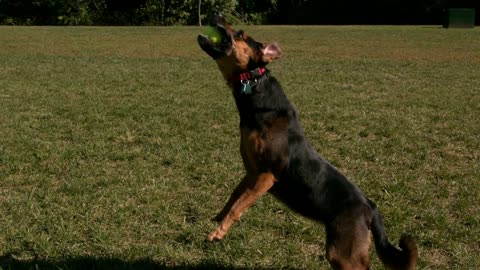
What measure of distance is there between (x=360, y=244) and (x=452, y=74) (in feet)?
44.4

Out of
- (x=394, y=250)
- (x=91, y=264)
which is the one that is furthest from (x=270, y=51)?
(x=91, y=264)

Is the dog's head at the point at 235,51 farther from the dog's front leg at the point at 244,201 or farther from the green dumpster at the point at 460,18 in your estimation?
the green dumpster at the point at 460,18

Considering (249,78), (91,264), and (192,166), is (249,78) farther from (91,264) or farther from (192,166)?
(192,166)

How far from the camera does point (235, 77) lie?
13.0 ft

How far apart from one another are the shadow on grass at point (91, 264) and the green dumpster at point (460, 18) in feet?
145

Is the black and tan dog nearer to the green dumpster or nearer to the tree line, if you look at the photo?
the tree line

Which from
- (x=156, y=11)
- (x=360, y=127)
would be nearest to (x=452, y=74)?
(x=360, y=127)

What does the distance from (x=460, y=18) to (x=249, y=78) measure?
44.5 meters

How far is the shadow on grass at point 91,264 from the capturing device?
3873 millimetres

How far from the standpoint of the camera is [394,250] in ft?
11.5

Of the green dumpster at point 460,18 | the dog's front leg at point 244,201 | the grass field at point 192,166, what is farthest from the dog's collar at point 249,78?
the green dumpster at point 460,18

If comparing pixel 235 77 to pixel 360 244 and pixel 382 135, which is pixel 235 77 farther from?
pixel 382 135

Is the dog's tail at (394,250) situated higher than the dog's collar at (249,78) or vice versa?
the dog's collar at (249,78)

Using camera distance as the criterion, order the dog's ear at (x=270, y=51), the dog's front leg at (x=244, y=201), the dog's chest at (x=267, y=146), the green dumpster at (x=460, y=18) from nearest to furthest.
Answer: the dog's front leg at (x=244, y=201), the dog's chest at (x=267, y=146), the dog's ear at (x=270, y=51), the green dumpster at (x=460, y=18)
